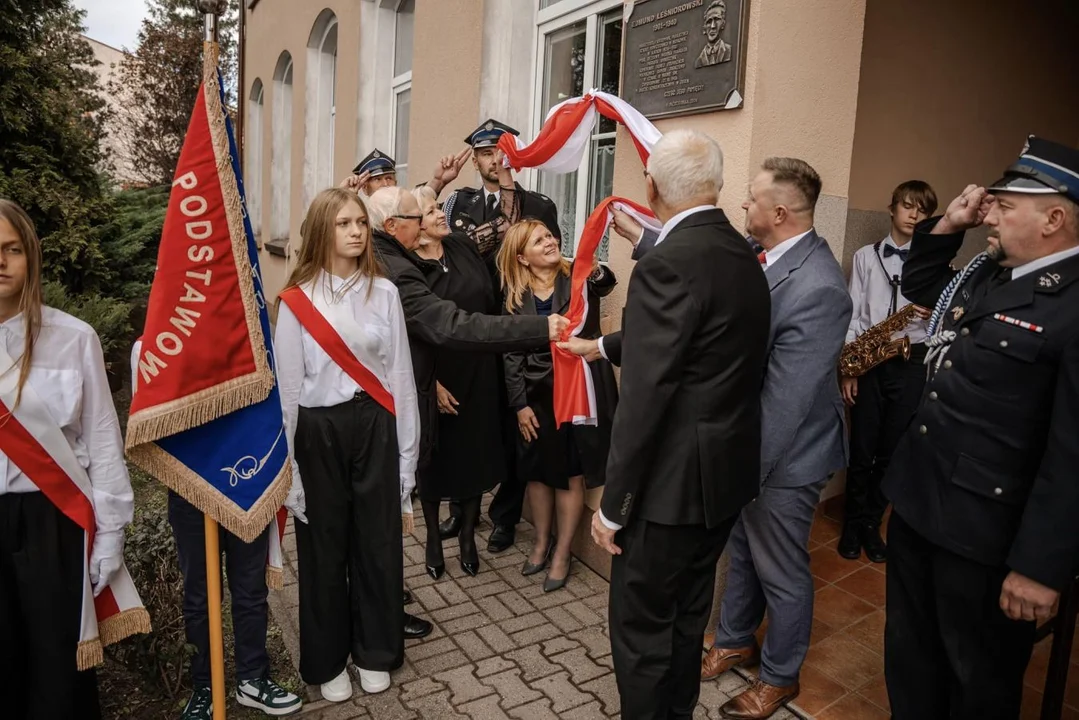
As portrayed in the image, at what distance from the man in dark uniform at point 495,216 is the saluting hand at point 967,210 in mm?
2454

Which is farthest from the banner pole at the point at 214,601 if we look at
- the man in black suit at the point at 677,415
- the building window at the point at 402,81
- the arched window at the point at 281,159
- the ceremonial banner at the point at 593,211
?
the arched window at the point at 281,159

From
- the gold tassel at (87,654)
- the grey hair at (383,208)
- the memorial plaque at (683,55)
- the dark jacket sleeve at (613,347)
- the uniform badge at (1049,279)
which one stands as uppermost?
the memorial plaque at (683,55)

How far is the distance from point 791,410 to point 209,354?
2173 mm

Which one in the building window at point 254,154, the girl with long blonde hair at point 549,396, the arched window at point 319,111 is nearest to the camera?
the girl with long blonde hair at point 549,396

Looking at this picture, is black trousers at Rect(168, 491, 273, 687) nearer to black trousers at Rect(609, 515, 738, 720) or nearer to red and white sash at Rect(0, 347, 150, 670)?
red and white sash at Rect(0, 347, 150, 670)

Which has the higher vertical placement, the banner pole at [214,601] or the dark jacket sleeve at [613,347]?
the dark jacket sleeve at [613,347]

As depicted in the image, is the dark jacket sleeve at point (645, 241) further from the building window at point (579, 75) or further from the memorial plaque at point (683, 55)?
the building window at point (579, 75)

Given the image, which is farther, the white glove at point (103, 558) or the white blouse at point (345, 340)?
the white blouse at point (345, 340)

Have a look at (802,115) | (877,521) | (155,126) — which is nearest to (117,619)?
(802,115)

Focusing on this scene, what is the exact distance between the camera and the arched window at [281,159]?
13.9m

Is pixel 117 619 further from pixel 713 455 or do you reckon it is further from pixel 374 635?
pixel 713 455

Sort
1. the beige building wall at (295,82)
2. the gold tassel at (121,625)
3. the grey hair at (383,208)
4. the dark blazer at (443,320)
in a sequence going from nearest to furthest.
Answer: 1. the gold tassel at (121,625)
2. the dark blazer at (443,320)
3. the grey hair at (383,208)
4. the beige building wall at (295,82)

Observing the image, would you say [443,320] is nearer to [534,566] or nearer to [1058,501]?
[534,566]

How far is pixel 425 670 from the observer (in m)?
3.53
